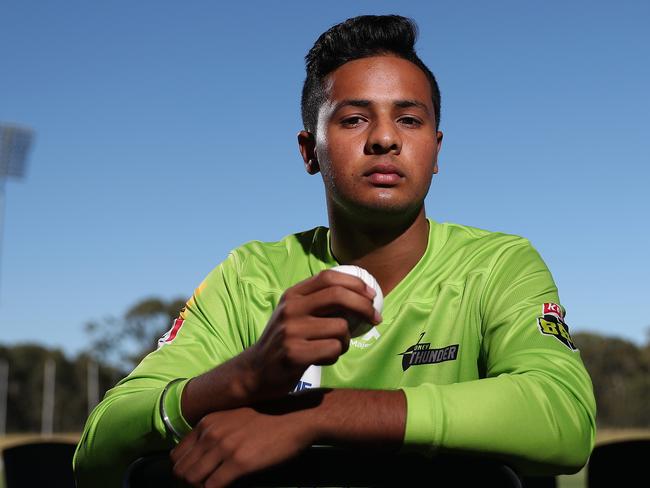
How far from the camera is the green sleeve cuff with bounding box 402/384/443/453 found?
1624 millimetres

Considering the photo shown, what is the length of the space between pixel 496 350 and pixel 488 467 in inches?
43.9

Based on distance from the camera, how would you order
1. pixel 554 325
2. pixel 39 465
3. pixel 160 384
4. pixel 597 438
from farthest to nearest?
pixel 597 438, pixel 39 465, pixel 160 384, pixel 554 325

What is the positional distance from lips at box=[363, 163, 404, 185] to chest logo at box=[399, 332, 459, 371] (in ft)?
1.58

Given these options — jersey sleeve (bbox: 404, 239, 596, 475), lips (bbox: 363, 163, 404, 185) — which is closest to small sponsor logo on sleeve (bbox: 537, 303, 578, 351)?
jersey sleeve (bbox: 404, 239, 596, 475)

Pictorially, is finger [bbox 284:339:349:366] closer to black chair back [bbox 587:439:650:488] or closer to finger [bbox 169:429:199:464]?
finger [bbox 169:429:199:464]

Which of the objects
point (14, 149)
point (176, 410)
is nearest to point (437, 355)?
point (176, 410)

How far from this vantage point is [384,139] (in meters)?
2.47

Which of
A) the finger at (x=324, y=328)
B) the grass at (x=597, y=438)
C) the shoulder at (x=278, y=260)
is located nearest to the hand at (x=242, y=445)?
the finger at (x=324, y=328)

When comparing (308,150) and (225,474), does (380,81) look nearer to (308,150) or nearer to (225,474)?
(308,150)

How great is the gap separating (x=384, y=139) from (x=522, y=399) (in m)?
0.92

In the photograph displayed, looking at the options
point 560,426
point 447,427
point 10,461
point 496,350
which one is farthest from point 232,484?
point 10,461

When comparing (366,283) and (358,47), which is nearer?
(366,283)

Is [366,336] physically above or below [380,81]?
below

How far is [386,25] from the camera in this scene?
9.66 ft
